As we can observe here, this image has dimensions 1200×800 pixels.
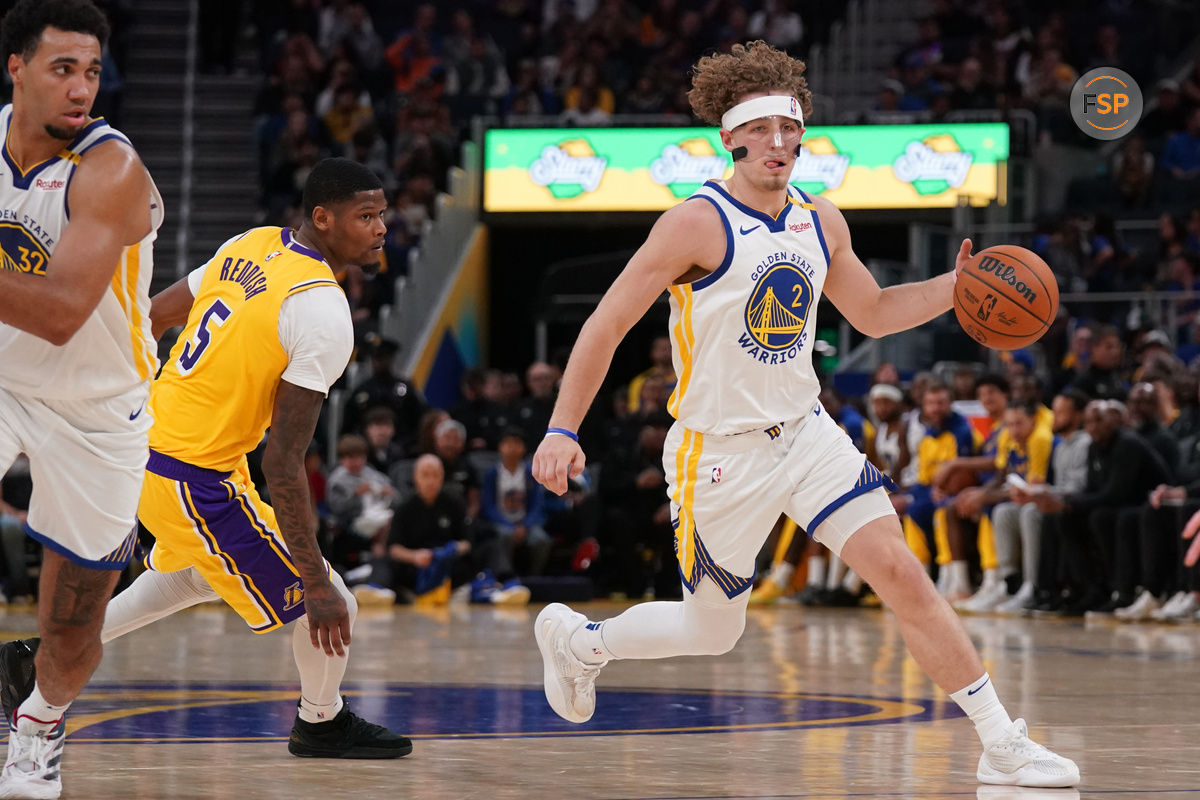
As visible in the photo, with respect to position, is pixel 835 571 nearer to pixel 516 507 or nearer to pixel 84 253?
pixel 516 507

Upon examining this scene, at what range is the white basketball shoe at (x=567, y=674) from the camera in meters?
5.68

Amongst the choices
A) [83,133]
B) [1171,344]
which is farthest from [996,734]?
[1171,344]

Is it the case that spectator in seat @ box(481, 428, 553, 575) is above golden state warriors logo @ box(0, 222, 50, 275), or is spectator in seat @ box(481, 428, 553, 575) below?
below

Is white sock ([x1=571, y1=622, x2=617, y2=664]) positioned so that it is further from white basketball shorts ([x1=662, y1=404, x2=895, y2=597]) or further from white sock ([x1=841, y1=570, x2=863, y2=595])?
white sock ([x1=841, y1=570, x2=863, y2=595])

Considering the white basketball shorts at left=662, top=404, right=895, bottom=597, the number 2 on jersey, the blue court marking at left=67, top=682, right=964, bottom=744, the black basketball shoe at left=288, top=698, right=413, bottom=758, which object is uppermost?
the number 2 on jersey

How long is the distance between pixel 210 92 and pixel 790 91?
1814cm

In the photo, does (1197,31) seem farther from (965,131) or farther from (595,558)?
(595,558)

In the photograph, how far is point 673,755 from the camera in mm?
5449

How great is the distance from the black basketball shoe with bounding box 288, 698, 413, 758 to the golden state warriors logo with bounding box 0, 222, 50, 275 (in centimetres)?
183

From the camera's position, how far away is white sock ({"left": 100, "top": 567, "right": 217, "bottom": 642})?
545 cm

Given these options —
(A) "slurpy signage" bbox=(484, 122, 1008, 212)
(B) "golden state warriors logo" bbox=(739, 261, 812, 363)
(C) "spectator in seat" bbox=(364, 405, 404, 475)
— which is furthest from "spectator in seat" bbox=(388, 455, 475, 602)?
→ (B) "golden state warriors logo" bbox=(739, 261, 812, 363)

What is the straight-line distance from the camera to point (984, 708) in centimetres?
494

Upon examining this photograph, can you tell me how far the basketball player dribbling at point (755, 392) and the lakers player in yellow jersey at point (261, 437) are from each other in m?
0.74

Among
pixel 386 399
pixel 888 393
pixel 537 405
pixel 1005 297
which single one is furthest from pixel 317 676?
pixel 537 405
